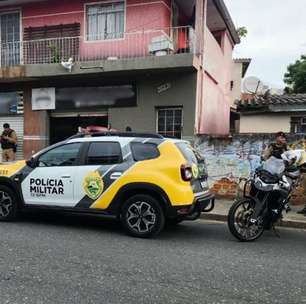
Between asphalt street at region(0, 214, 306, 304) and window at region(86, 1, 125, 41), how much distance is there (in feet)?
24.2

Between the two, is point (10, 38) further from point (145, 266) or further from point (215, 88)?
point (145, 266)

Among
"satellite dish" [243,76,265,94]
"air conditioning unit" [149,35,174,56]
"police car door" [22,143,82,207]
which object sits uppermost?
"air conditioning unit" [149,35,174,56]

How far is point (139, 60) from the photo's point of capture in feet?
36.4

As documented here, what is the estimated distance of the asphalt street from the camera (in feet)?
13.4

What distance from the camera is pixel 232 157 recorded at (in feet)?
33.7

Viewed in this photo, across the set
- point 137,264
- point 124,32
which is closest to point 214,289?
point 137,264

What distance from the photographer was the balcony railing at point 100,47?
456 inches

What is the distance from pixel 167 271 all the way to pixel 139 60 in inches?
294

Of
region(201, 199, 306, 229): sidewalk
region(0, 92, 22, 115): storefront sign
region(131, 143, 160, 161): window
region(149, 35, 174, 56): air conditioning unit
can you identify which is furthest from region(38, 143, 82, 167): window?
region(0, 92, 22, 115): storefront sign

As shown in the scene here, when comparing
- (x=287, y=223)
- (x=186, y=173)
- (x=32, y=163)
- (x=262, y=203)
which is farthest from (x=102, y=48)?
(x=262, y=203)

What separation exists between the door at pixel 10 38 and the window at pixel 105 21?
272cm

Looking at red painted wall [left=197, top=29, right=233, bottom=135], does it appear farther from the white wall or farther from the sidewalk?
the white wall

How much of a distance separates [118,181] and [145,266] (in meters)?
1.85

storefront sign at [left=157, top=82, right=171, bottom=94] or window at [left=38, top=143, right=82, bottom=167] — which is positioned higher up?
storefront sign at [left=157, top=82, right=171, bottom=94]
